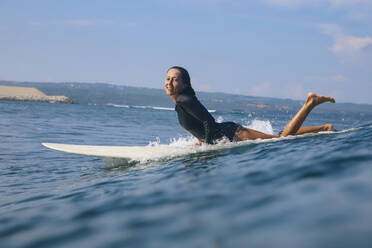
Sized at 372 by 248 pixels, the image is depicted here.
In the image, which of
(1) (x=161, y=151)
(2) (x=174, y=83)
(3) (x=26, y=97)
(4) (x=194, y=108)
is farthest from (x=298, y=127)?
(3) (x=26, y=97)

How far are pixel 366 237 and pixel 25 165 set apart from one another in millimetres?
6544

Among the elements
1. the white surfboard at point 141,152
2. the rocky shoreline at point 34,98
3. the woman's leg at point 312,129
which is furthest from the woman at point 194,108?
the rocky shoreline at point 34,98

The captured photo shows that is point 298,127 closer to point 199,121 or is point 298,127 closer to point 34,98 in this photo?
point 199,121

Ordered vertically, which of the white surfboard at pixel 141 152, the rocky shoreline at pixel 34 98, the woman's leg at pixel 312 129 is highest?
the rocky shoreline at pixel 34 98

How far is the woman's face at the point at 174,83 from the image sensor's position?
5.55 metres

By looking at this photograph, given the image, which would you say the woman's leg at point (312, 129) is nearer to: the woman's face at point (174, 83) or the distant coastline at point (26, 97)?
the woman's face at point (174, 83)

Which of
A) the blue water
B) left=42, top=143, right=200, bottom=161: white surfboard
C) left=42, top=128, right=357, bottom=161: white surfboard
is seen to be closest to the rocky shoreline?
left=42, top=143, right=200, bottom=161: white surfboard

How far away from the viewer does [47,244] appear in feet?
7.57

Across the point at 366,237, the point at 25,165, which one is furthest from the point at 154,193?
the point at 25,165

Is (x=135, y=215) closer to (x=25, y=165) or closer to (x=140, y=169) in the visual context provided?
(x=140, y=169)

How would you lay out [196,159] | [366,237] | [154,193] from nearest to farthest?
[366,237] → [154,193] → [196,159]

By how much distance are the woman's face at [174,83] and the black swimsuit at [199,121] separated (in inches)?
3.7

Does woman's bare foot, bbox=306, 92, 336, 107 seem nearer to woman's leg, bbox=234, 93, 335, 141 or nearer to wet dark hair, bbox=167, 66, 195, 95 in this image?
woman's leg, bbox=234, 93, 335, 141

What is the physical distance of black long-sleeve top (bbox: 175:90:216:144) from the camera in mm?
5485
